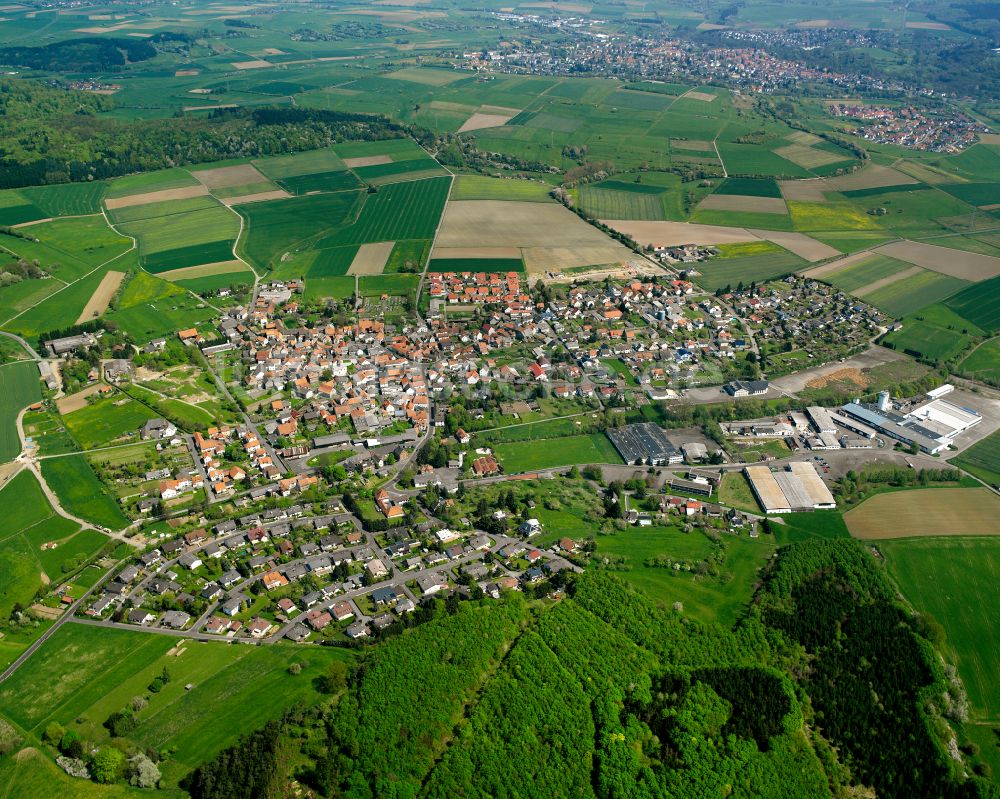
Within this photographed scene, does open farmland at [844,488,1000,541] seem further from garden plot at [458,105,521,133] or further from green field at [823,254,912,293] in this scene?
garden plot at [458,105,521,133]

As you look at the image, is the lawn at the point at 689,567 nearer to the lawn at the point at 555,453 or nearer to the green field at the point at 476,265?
the lawn at the point at 555,453

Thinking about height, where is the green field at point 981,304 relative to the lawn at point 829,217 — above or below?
above

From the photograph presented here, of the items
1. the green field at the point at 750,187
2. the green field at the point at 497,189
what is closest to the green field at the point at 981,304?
the green field at the point at 750,187

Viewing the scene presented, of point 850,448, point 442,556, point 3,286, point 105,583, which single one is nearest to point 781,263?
point 850,448

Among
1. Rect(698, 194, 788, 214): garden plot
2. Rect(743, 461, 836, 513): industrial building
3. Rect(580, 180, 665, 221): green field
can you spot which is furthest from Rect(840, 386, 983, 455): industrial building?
Rect(698, 194, 788, 214): garden plot

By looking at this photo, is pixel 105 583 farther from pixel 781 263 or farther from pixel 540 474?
pixel 781 263

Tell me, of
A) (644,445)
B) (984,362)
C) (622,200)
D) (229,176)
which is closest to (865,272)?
(984,362)

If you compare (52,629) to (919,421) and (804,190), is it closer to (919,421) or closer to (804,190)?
(919,421)
